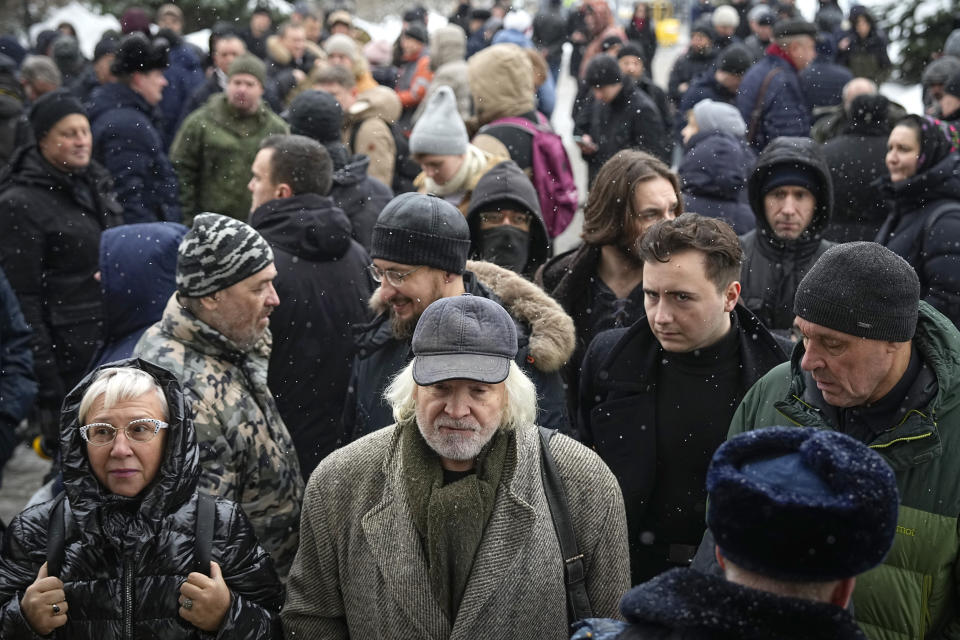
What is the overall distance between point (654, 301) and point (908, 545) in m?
1.27

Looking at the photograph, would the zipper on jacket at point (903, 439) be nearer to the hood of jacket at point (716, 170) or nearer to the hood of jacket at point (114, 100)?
the hood of jacket at point (716, 170)

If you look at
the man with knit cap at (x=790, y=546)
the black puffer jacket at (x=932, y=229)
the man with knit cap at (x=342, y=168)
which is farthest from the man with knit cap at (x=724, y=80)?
the man with knit cap at (x=790, y=546)

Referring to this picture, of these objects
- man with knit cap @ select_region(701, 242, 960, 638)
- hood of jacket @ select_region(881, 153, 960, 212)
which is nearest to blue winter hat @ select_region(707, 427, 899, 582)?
man with knit cap @ select_region(701, 242, 960, 638)

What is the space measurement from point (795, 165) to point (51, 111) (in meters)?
4.74

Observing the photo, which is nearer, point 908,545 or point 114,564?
point 908,545

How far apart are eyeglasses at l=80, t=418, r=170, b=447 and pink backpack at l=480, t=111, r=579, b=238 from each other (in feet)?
14.7

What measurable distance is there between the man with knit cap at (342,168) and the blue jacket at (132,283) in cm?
185

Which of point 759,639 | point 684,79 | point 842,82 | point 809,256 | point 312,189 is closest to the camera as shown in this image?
point 759,639

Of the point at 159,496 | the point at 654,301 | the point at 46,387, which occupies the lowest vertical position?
the point at 46,387

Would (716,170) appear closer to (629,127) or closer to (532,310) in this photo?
(532,310)

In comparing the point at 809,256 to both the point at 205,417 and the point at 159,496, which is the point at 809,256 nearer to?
the point at 205,417

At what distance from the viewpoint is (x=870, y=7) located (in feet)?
48.8

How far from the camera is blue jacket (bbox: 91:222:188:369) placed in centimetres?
457

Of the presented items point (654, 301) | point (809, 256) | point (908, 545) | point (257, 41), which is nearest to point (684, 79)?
point (257, 41)
